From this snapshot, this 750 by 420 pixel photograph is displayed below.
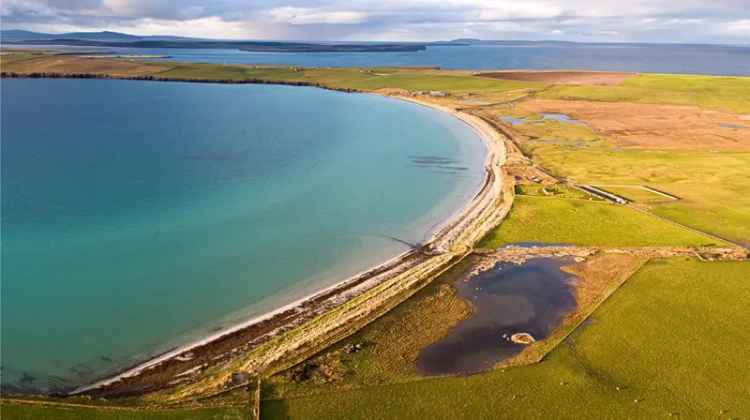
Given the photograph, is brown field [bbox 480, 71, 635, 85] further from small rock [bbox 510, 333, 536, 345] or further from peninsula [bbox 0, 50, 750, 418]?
small rock [bbox 510, 333, 536, 345]

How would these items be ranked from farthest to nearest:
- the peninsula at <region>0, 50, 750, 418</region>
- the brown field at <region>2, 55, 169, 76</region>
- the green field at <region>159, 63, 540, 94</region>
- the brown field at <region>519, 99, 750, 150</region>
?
the brown field at <region>2, 55, 169, 76</region> → the green field at <region>159, 63, 540, 94</region> → the brown field at <region>519, 99, 750, 150</region> → the peninsula at <region>0, 50, 750, 418</region>

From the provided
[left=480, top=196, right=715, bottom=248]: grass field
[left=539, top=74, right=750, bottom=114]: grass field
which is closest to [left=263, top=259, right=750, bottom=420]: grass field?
[left=480, top=196, right=715, bottom=248]: grass field

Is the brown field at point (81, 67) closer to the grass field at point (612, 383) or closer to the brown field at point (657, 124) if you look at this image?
the brown field at point (657, 124)

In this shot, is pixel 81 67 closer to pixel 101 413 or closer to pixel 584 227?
pixel 584 227

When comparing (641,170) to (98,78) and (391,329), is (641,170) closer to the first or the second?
(391,329)

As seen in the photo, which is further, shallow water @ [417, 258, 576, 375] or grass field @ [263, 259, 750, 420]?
shallow water @ [417, 258, 576, 375]

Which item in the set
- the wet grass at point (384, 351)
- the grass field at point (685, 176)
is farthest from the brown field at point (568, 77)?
the wet grass at point (384, 351)

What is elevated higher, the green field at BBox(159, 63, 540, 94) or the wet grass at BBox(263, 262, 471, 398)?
the green field at BBox(159, 63, 540, 94)

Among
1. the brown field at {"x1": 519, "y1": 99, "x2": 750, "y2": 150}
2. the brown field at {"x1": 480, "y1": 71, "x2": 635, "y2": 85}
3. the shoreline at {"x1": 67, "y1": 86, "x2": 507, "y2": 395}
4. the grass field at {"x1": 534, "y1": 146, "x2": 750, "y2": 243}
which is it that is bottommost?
the shoreline at {"x1": 67, "y1": 86, "x2": 507, "y2": 395}
